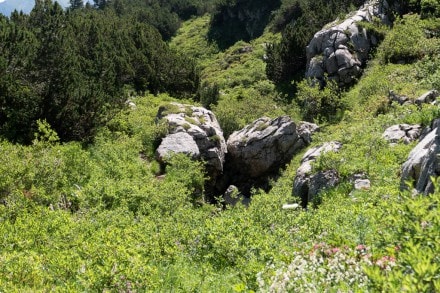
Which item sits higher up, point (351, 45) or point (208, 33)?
point (208, 33)

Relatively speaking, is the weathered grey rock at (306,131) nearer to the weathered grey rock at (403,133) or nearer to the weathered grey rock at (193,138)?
the weathered grey rock at (193,138)

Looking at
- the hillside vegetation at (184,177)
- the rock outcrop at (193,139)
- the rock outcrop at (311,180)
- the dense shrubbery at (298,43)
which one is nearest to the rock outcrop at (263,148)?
the rock outcrop at (193,139)

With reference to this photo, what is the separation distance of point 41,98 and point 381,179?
56.3ft

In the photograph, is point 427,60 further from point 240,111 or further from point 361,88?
point 240,111

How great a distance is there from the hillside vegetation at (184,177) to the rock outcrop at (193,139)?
107 cm

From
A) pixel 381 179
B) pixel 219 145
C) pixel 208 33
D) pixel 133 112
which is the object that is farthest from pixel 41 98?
pixel 208 33

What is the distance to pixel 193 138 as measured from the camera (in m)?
24.4

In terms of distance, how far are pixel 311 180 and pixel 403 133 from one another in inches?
162

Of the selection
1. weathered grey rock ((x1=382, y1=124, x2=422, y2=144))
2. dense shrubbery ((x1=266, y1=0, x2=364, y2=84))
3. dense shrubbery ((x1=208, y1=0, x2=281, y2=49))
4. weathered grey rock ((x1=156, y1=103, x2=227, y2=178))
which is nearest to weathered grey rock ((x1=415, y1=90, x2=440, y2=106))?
weathered grey rock ((x1=382, y1=124, x2=422, y2=144))

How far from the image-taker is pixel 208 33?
248ft

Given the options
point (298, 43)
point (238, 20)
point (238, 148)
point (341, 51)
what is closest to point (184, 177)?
point (238, 148)

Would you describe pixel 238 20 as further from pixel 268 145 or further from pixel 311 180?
pixel 311 180

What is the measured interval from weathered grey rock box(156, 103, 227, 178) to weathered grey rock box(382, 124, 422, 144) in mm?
11126

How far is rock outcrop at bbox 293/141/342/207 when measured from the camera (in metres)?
14.0
